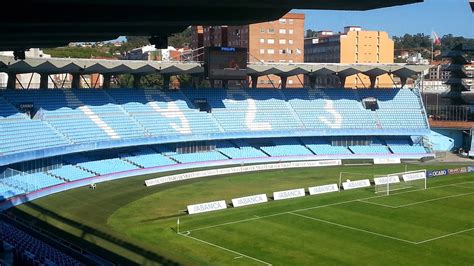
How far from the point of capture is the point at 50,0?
11.3m

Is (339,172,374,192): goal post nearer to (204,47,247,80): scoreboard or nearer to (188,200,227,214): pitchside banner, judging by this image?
(188,200,227,214): pitchside banner

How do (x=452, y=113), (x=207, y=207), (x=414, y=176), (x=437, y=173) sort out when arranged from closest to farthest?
(x=207, y=207) < (x=414, y=176) < (x=437, y=173) < (x=452, y=113)

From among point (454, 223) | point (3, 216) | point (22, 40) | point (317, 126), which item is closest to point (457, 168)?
point (317, 126)

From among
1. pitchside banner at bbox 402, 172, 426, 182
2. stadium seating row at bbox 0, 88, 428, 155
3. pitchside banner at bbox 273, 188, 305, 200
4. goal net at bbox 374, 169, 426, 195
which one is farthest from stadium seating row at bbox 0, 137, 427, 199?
pitchside banner at bbox 273, 188, 305, 200

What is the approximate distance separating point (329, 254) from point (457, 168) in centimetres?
3298

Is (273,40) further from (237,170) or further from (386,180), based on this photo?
(386,180)

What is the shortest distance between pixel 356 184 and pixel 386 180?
2.53m

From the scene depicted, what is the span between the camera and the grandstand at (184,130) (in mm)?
50969

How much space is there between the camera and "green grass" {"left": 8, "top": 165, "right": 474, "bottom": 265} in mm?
31141

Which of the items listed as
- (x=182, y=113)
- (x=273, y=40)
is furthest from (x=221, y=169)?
(x=273, y=40)

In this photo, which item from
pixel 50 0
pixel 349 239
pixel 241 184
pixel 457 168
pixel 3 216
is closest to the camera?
pixel 50 0

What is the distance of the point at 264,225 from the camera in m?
37.3

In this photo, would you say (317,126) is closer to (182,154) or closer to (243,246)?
(182,154)

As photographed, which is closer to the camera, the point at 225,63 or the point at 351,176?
the point at 351,176
